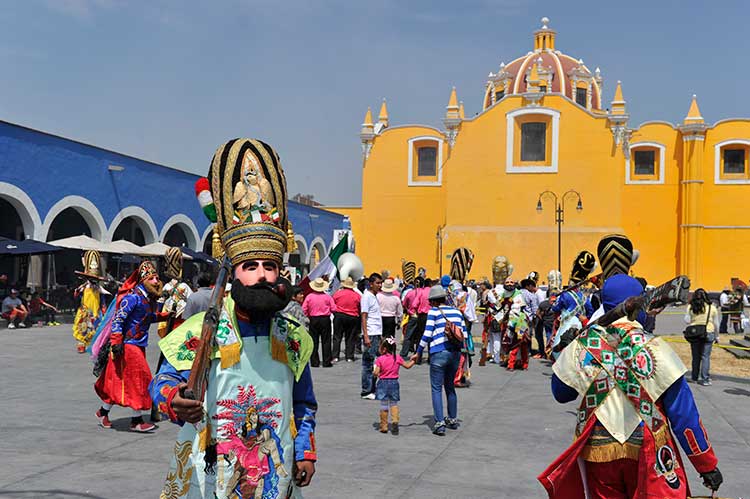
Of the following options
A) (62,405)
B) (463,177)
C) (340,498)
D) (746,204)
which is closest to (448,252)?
(463,177)

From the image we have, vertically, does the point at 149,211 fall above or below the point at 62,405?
above

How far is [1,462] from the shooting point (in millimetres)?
6992

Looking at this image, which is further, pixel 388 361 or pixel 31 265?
pixel 31 265

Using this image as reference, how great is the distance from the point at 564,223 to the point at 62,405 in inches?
1489

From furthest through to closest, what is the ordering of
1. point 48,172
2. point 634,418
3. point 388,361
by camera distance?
point 48,172, point 388,361, point 634,418

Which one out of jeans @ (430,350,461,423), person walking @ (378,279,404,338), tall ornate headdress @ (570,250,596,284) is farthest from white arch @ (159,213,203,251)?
jeans @ (430,350,461,423)

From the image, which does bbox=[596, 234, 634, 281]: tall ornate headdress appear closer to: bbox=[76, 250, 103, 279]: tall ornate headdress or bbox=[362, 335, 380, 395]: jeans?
bbox=[362, 335, 380, 395]: jeans

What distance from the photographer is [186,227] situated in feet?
104

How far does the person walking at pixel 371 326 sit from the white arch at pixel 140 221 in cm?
1501

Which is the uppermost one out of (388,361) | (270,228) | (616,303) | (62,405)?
(270,228)

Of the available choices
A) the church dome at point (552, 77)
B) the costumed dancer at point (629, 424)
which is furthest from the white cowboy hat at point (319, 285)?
the church dome at point (552, 77)

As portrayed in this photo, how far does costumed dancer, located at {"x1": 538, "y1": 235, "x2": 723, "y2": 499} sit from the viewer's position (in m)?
3.92

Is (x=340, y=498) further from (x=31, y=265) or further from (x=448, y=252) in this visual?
(x=448, y=252)

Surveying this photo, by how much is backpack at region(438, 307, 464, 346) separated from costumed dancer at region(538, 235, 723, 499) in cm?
447
